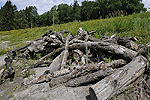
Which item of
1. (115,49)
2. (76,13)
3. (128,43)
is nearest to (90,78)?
(115,49)

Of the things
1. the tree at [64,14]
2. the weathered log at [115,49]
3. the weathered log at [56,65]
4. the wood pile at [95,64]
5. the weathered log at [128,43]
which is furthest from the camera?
the tree at [64,14]

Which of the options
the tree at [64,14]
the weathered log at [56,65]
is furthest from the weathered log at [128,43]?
the tree at [64,14]

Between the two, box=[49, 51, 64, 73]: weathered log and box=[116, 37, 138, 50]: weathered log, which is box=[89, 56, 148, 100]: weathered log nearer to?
box=[116, 37, 138, 50]: weathered log

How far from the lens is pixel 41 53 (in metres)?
6.78

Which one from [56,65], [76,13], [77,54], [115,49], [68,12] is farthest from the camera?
[68,12]

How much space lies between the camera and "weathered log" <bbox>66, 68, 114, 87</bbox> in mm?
3434

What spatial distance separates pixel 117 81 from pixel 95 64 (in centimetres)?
128

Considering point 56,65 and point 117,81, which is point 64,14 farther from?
point 117,81

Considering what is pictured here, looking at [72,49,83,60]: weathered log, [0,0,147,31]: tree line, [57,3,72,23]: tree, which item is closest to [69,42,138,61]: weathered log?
[72,49,83,60]: weathered log

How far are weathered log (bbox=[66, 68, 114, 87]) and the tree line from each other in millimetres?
30965

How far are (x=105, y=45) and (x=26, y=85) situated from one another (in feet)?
12.7

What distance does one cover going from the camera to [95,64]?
4023 millimetres

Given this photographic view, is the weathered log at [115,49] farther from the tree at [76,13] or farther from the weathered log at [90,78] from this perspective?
the tree at [76,13]

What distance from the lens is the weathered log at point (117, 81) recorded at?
8.67ft
